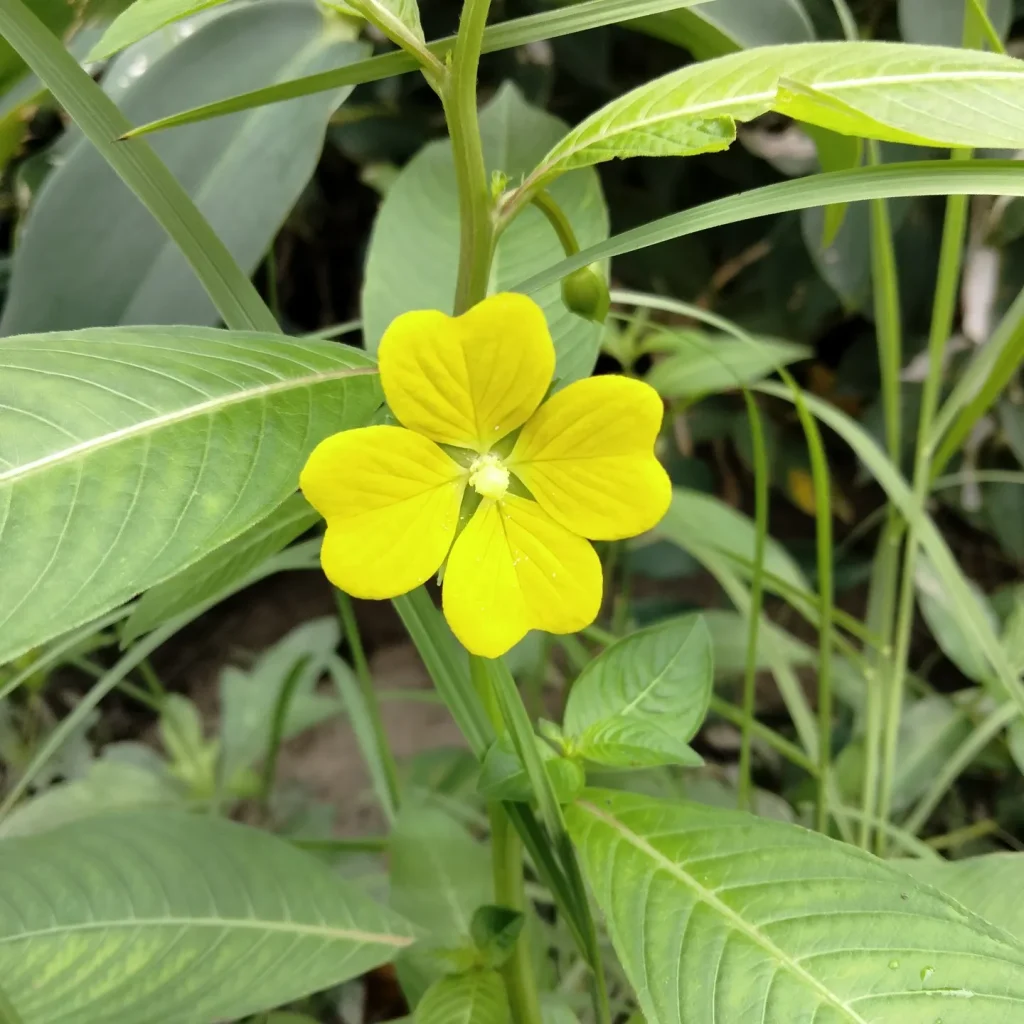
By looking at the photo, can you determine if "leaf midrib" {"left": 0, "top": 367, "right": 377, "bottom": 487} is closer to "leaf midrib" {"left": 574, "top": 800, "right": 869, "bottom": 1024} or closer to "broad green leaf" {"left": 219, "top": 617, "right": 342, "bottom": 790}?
"leaf midrib" {"left": 574, "top": 800, "right": 869, "bottom": 1024}

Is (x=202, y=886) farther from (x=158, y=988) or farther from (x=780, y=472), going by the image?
(x=780, y=472)

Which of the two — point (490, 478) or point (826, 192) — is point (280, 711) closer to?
point (490, 478)

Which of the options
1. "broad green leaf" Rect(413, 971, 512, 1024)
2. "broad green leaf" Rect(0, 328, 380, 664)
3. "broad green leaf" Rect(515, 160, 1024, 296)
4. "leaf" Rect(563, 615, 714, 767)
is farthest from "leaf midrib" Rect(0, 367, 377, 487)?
"broad green leaf" Rect(413, 971, 512, 1024)

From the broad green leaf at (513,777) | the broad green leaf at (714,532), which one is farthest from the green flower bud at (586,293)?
the broad green leaf at (714,532)

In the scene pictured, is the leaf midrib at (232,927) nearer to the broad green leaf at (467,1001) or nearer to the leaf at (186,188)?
the broad green leaf at (467,1001)

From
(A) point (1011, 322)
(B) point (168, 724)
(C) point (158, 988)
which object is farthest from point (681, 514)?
(B) point (168, 724)
